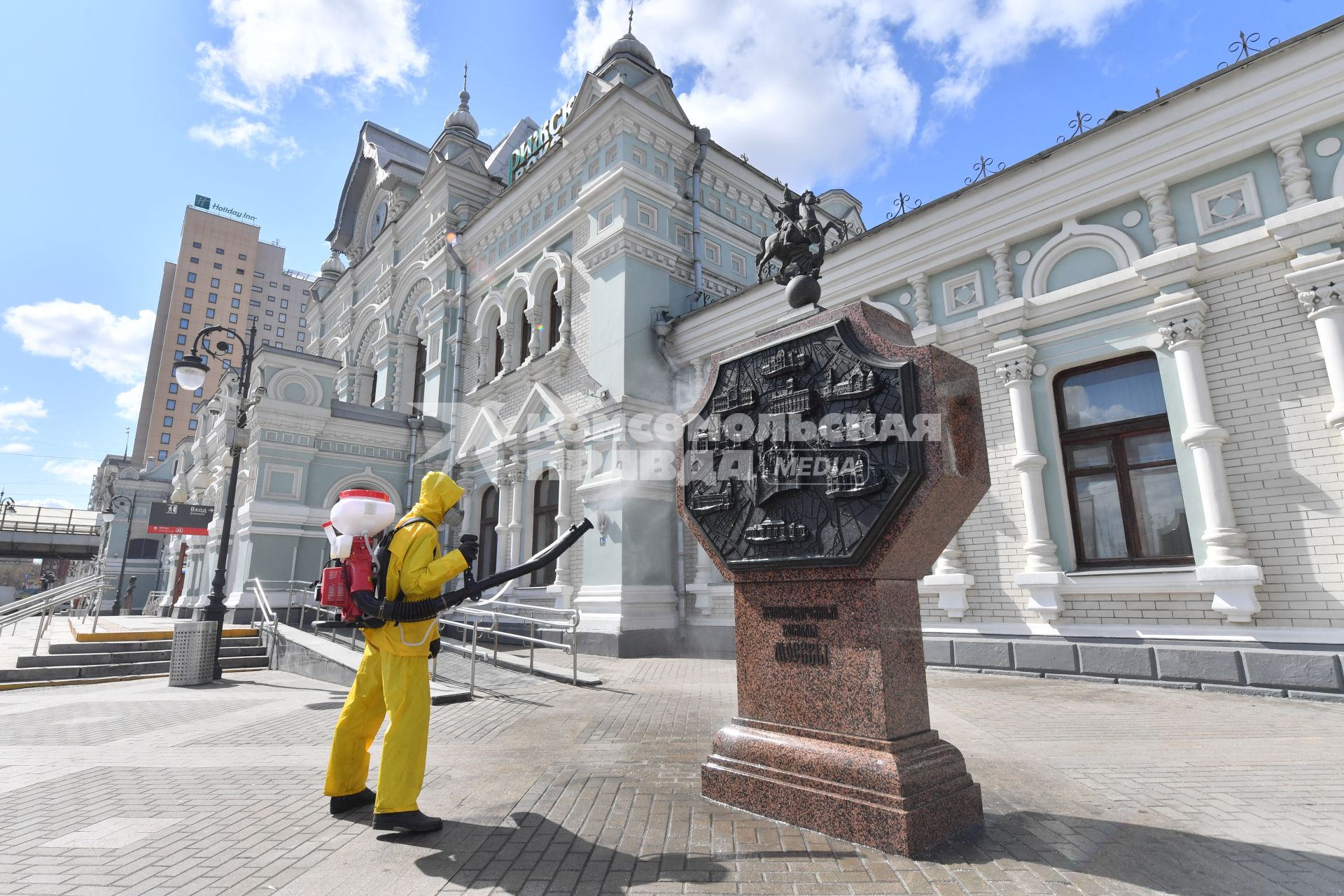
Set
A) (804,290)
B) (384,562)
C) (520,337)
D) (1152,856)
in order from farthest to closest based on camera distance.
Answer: (520,337) < (804,290) < (384,562) < (1152,856)

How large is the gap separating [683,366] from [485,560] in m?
6.97

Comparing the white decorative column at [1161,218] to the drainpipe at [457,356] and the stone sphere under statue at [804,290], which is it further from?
the drainpipe at [457,356]

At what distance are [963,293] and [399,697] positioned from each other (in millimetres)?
8831

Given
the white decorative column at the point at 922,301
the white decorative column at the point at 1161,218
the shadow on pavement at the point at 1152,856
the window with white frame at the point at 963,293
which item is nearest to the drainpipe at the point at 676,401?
the white decorative column at the point at 922,301

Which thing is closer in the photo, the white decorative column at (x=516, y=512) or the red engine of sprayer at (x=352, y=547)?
the red engine of sprayer at (x=352, y=547)

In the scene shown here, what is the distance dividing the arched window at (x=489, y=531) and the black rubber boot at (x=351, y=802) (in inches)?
489

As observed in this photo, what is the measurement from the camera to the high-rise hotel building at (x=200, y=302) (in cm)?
8650

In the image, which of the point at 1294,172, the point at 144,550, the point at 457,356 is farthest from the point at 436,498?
the point at 144,550

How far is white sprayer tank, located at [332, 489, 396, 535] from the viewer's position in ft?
11.8

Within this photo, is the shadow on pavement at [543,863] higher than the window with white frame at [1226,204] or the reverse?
the reverse

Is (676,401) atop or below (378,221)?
below

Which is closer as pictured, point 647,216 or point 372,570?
point 372,570

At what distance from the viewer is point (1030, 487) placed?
27.3ft

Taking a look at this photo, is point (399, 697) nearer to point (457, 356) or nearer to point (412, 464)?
point (412, 464)
